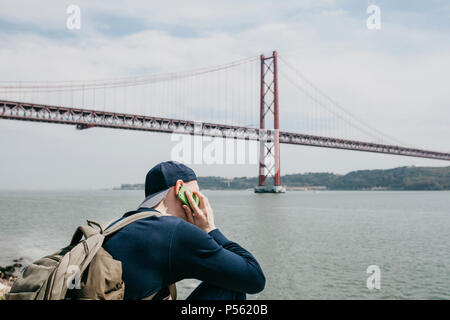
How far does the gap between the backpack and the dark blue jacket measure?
2.5 inches

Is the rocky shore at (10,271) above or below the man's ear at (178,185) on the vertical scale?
below

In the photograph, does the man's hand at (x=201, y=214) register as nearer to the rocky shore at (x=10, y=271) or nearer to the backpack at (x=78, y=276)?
the backpack at (x=78, y=276)

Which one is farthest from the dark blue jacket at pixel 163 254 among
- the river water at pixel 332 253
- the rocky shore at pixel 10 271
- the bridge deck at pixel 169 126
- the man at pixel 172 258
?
the bridge deck at pixel 169 126

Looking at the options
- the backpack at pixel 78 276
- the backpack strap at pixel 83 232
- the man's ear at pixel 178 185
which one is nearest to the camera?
the backpack at pixel 78 276

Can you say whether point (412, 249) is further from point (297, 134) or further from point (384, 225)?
point (297, 134)

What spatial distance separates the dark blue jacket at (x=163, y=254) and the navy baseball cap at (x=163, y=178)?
193mm

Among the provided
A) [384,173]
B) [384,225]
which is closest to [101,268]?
[384,225]

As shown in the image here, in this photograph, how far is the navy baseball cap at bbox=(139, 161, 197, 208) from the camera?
6.03 ft

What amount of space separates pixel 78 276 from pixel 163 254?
32cm

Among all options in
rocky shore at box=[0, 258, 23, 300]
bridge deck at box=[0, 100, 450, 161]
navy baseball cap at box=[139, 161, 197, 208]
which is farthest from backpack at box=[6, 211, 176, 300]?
bridge deck at box=[0, 100, 450, 161]

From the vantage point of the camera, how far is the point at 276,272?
12.0 m

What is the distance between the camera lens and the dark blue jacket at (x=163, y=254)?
1.61 metres

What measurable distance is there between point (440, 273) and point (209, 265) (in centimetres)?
1268
